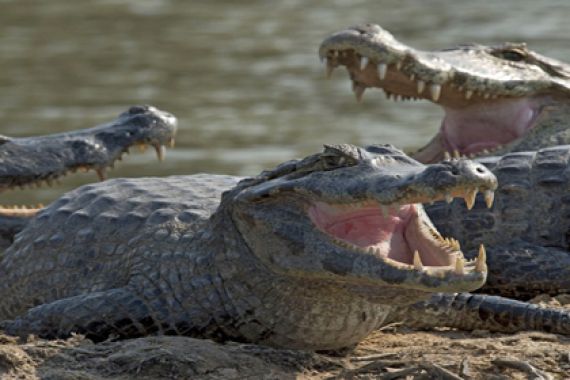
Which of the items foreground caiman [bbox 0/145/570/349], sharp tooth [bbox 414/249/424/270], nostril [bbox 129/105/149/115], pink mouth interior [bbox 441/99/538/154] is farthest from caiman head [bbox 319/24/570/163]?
sharp tooth [bbox 414/249/424/270]

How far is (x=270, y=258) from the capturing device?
4.44 meters

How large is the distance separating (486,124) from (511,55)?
1.48 ft

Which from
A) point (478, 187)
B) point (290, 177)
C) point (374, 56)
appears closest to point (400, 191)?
point (478, 187)

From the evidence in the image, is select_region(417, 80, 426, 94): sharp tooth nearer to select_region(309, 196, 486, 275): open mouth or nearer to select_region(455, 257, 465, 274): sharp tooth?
select_region(309, 196, 486, 275): open mouth

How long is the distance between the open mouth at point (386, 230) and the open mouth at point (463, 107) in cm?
289

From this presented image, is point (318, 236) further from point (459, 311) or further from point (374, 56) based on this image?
point (374, 56)

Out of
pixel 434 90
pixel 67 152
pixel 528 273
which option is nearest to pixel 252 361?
pixel 528 273

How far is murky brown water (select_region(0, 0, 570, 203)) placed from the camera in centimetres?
1095

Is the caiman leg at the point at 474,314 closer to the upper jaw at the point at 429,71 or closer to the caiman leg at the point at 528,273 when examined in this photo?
the caiman leg at the point at 528,273

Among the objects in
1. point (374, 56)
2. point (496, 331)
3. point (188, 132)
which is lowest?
point (188, 132)

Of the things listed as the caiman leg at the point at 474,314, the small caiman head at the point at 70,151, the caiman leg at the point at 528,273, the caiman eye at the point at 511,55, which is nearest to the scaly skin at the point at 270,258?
the caiman leg at the point at 474,314

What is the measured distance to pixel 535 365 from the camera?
14.3ft

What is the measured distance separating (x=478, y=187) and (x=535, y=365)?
0.71m

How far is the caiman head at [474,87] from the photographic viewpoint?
282 inches
